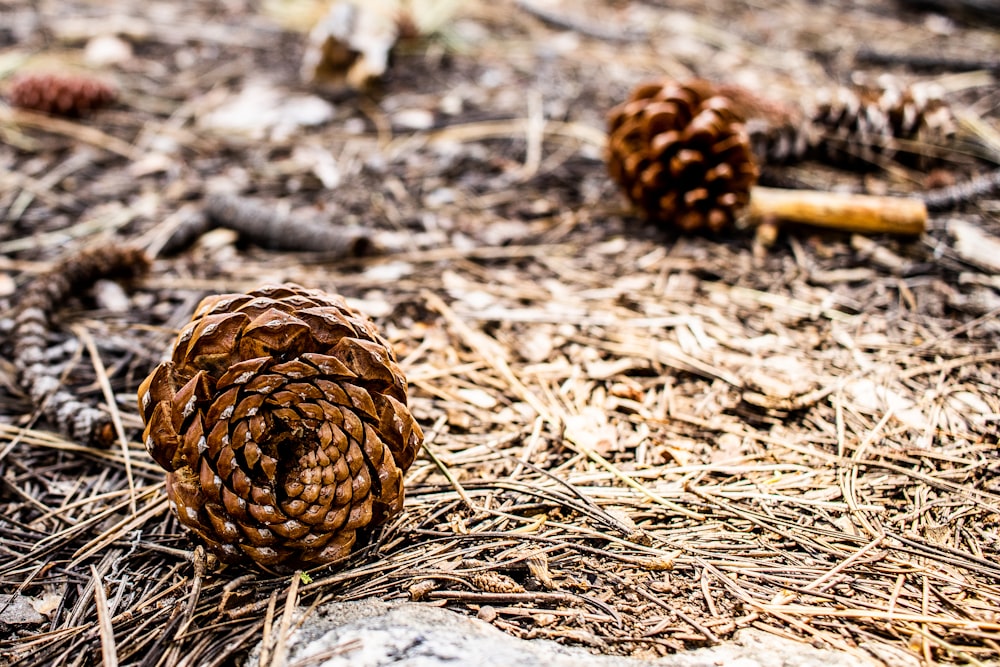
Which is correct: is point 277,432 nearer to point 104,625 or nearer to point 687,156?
point 104,625

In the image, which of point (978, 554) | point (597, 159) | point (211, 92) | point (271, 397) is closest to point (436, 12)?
point (211, 92)

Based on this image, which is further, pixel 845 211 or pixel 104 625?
pixel 845 211

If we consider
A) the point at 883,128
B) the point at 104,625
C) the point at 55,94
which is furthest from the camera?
the point at 55,94

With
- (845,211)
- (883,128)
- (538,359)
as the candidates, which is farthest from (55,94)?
(883,128)

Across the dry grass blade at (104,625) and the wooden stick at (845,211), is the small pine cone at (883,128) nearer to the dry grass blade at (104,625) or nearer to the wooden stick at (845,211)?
the wooden stick at (845,211)

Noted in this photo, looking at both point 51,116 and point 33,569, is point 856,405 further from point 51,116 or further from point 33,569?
point 51,116

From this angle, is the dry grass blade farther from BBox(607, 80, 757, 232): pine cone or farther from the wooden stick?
the wooden stick

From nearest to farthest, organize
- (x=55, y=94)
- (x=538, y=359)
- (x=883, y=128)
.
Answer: (x=538, y=359) → (x=883, y=128) → (x=55, y=94)
